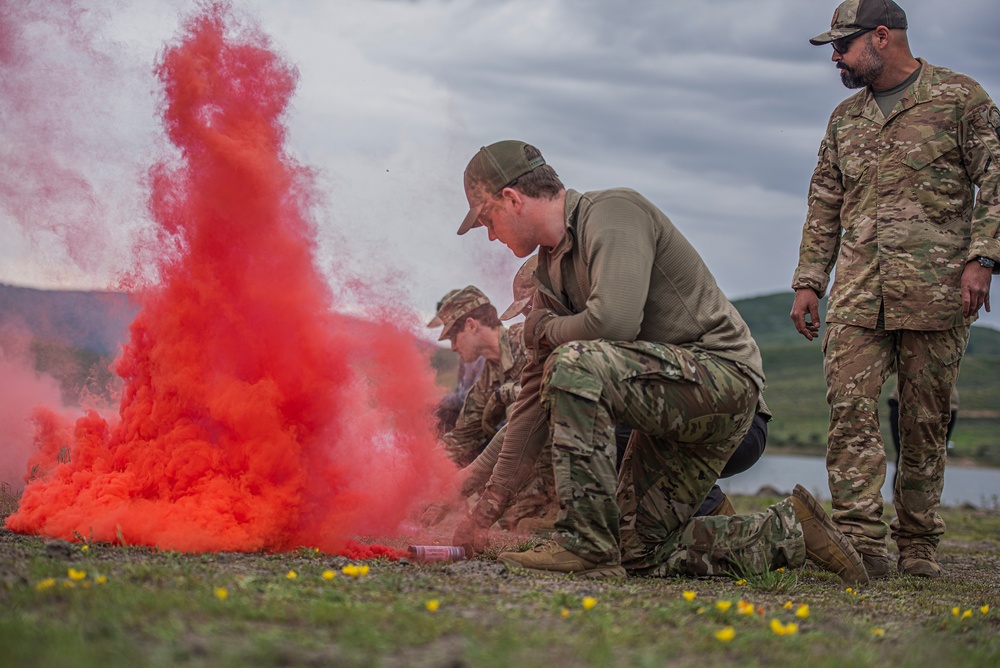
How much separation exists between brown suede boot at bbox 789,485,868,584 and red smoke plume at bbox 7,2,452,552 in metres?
2.57

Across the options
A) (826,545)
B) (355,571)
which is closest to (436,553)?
(355,571)

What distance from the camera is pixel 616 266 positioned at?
195 inches

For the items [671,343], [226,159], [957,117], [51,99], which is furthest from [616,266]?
[51,99]

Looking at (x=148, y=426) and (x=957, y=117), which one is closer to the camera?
(x=148, y=426)

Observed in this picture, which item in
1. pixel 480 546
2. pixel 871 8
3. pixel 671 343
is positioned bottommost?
pixel 480 546

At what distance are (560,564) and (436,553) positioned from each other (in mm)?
838

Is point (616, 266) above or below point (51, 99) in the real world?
below

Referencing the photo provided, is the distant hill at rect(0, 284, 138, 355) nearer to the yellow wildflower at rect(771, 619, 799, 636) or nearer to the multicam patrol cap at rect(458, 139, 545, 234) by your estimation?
the multicam patrol cap at rect(458, 139, 545, 234)

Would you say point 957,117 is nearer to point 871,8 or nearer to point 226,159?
point 871,8

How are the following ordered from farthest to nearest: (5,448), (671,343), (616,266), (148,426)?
A: (5,448), (148,426), (671,343), (616,266)

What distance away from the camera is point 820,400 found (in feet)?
252

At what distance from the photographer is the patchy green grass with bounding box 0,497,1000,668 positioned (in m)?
3.07

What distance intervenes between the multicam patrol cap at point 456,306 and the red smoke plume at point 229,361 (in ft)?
6.92

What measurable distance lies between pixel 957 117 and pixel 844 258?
3.65 feet
